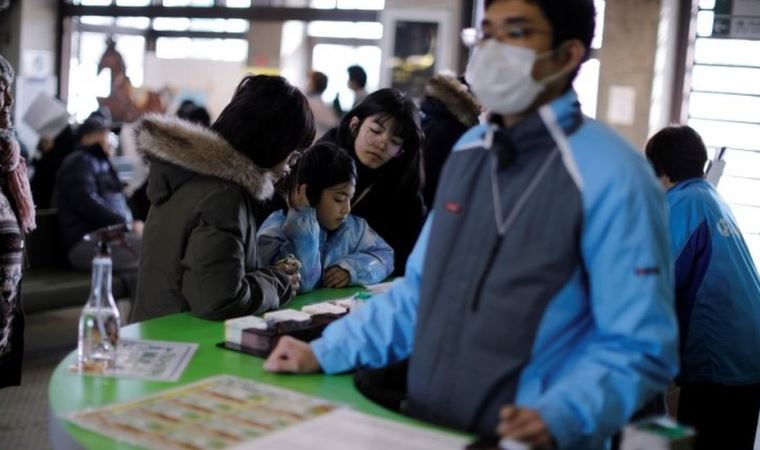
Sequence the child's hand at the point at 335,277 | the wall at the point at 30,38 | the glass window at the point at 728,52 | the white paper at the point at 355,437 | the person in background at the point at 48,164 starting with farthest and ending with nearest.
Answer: the wall at the point at 30,38, the person in background at the point at 48,164, the glass window at the point at 728,52, the child's hand at the point at 335,277, the white paper at the point at 355,437

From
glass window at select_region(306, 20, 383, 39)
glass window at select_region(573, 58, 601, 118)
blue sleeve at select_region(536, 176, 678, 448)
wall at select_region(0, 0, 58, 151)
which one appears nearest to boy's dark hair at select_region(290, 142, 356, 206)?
blue sleeve at select_region(536, 176, 678, 448)

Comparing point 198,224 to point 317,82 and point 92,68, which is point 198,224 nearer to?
point 317,82

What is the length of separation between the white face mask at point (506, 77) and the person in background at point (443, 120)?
271 cm

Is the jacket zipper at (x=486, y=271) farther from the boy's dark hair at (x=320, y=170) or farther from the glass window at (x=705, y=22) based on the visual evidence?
the glass window at (x=705, y=22)

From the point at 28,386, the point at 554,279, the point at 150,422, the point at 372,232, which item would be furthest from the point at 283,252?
the point at 28,386

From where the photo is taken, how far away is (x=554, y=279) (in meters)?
1.71

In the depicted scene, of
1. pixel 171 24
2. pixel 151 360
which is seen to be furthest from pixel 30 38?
pixel 151 360

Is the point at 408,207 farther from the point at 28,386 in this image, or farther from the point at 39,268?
the point at 39,268

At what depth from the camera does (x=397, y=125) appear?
3668mm

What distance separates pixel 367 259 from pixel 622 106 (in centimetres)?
442

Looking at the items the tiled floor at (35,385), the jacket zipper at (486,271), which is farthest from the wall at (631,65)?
the jacket zipper at (486,271)

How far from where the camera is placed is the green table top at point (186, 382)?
6.30 feet

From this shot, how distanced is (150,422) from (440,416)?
507 millimetres

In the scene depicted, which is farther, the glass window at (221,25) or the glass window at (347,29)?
the glass window at (221,25)
